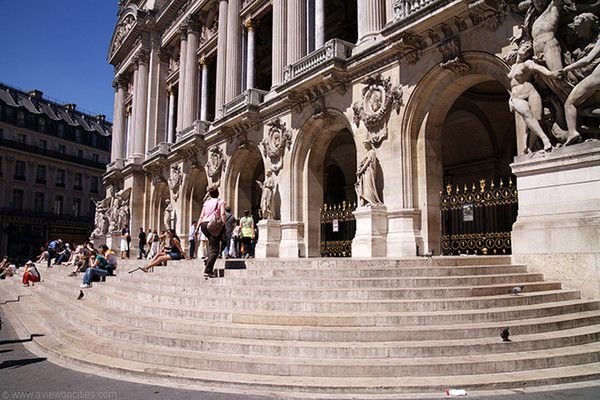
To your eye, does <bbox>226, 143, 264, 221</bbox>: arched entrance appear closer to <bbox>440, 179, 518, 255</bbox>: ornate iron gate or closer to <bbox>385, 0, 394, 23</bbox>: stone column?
<bbox>385, 0, 394, 23</bbox>: stone column

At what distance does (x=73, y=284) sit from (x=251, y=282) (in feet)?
28.1

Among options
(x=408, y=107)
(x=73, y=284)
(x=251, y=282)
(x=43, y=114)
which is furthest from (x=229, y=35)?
(x=43, y=114)

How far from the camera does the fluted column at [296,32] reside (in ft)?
60.7

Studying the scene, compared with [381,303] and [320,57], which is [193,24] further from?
[381,303]

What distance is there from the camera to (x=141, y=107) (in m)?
33.1

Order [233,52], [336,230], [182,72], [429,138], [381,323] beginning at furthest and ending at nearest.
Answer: [182,72], [233,52], [336,230], [429,138], [381,323]

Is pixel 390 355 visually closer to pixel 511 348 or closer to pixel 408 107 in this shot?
pixel 511 348

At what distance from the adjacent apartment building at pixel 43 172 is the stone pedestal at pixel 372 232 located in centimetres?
4192

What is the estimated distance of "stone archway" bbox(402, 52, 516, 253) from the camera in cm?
1304

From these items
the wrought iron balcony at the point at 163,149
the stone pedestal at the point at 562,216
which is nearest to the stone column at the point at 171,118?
the wrought iron balcony at the point at 163,149

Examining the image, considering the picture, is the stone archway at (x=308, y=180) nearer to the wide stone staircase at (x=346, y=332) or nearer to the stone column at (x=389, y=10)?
the stone column at (x=389, y=10)

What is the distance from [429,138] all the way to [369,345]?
9.02 m

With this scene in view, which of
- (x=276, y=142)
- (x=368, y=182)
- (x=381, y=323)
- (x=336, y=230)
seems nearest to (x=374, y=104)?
(x=368, y=182)

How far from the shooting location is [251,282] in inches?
337
